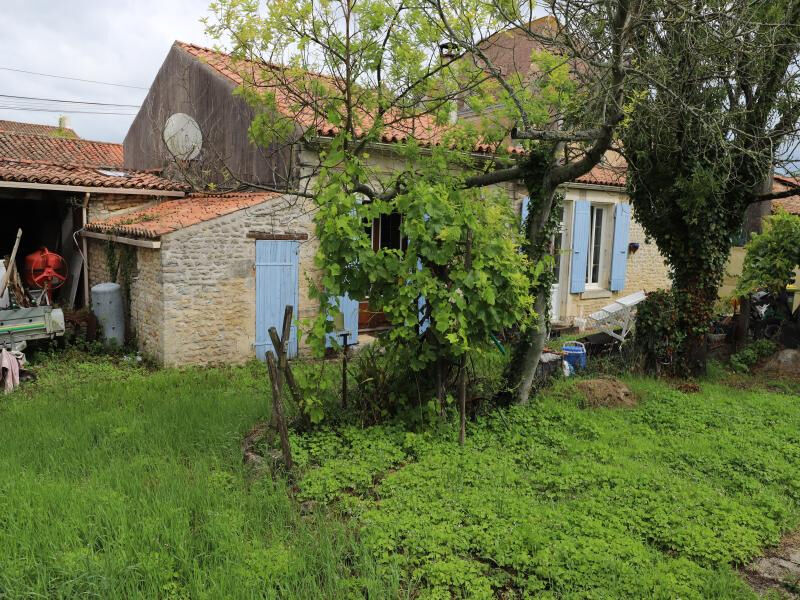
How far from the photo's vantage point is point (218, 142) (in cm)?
1059

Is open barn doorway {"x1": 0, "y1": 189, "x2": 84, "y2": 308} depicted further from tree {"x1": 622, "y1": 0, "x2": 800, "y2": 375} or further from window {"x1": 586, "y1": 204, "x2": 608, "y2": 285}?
window {"x1": 586, "y1": 204, "x2": 608, "y2": 285}

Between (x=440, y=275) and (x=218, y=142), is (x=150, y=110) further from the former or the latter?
(x=440, y=275)

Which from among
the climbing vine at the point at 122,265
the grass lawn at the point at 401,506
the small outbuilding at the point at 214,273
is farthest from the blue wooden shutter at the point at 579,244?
the climbing vine at the point at 122,265

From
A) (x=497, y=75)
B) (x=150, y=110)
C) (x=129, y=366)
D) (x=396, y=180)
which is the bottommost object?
(x=129, y=366)

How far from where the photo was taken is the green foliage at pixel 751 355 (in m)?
8.72

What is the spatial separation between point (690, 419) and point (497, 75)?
13.1 ft

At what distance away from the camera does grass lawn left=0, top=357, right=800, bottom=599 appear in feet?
10.5

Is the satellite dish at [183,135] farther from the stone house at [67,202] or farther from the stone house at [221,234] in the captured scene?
the stone house at [67,202]

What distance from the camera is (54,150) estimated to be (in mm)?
14680

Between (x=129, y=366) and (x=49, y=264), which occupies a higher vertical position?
(x=49, y=264)

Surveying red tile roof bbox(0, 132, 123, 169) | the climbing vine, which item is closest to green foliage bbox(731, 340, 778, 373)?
the climbing vine

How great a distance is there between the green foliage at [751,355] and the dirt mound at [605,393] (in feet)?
9.28

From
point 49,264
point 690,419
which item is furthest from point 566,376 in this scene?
point 49,264

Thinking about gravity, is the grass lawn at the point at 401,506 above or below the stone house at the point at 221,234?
below
